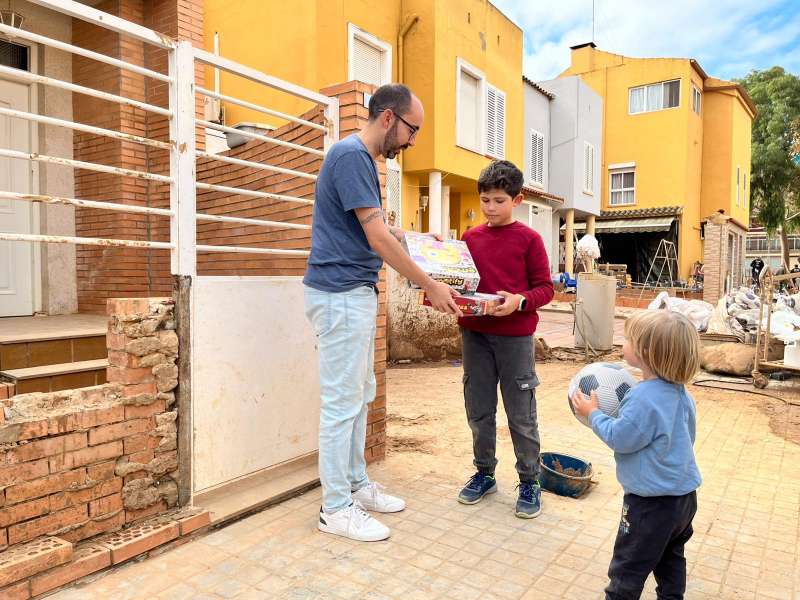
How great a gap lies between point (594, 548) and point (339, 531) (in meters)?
1.26

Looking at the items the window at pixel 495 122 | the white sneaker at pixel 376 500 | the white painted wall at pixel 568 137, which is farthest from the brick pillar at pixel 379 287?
the white painted wall at pixel 568 137

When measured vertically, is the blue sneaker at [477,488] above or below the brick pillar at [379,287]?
below

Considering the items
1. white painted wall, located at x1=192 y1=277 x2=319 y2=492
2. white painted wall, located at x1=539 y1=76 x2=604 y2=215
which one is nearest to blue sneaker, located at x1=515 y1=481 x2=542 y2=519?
white painted wall, located at x1=192 y1=277 x2=319 y2=492

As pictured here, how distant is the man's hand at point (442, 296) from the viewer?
2859 millimetres

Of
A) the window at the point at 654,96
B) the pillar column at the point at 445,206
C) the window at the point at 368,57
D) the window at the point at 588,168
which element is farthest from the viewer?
the window at the point at 654,96

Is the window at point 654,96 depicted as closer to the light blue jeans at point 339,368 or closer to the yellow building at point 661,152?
the yellow building at point 661,152

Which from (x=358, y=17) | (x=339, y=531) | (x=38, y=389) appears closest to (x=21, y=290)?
(x=38, y=389)

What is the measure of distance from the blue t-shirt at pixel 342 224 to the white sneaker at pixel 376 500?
Answer: 121 cm

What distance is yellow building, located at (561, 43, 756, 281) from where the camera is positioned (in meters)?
25.0

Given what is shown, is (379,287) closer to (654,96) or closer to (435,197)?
(435,197)

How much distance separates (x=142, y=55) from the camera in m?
6.58

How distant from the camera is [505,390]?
11.0 feet

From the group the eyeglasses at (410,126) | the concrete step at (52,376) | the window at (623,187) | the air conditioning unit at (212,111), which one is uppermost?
the window at (623,187)

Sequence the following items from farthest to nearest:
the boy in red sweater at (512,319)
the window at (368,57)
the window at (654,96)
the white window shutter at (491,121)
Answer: the window at (654,96) < the white window shutter at (491,121) < the window at (368,57) < the boy in red sweater at (512,319)
